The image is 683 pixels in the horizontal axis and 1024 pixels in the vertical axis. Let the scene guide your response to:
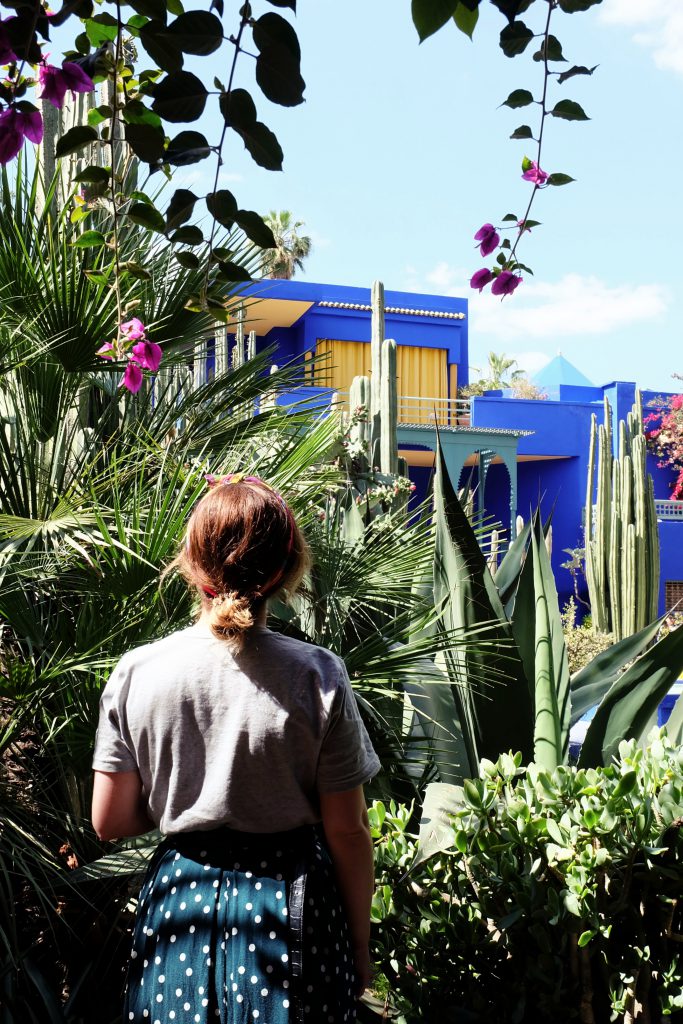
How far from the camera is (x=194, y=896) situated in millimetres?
1561

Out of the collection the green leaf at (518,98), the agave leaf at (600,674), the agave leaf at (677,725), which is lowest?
the agave leaf at (677,725)

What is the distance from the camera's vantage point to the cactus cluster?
44.8 feet

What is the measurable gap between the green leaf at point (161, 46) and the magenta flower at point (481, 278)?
88cm

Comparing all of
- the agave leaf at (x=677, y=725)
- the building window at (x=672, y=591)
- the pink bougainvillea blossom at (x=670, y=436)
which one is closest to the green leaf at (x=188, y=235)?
the agave leaf at (x=677, y=725)

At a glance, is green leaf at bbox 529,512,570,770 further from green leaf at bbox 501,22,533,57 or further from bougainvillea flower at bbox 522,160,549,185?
green leaf at bbox 501,22,533,57

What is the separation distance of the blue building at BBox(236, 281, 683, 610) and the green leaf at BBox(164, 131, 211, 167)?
17.2m

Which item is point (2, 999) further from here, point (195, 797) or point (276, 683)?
point (276, 683)

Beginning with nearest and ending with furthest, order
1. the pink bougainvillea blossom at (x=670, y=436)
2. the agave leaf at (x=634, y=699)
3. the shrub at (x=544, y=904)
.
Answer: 1. the shrub at (x=544, y=904)
2. the agave leaf at (x=634, y=699)
3. the pink bougainvillea blossom at (x=670, y=436)

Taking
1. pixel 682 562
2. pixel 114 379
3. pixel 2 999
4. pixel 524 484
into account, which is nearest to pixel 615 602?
pixel 682 562

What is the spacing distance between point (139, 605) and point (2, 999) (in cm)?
106

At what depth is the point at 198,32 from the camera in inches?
54.5

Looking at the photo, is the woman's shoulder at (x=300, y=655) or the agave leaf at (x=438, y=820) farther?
the agave leaf at (x=438, y=820)

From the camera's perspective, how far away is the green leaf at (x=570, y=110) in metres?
1.79

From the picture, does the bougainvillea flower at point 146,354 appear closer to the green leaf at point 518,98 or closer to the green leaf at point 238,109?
the green leaf at point 238,109
